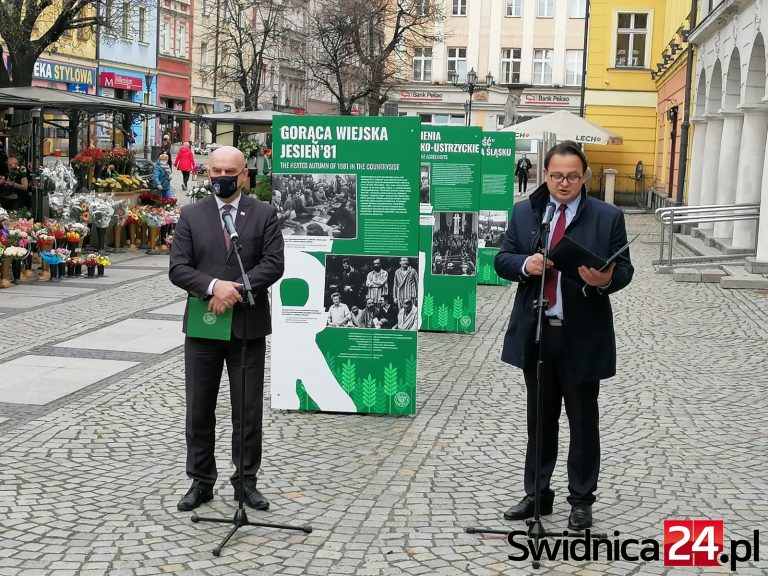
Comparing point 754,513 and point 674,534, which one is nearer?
point 674,534

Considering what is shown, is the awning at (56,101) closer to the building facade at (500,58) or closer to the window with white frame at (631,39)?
the window with white frame at (631,39)

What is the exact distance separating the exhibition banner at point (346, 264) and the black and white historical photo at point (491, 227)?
8.14 meters

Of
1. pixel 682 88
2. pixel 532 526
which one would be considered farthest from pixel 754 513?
pixel 682 88

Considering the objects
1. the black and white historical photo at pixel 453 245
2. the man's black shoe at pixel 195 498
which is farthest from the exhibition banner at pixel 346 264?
the black and white historical photo at pixel 453 245

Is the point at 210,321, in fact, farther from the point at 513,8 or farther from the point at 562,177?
the point at 513,8

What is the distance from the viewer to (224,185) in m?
5.40

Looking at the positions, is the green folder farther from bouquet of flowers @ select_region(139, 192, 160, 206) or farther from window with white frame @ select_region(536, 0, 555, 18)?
window with white frame @ select_region(536, 0, 555, 18)

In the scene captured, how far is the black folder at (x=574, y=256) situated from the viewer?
4.91 meters

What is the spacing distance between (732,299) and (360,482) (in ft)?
32.2

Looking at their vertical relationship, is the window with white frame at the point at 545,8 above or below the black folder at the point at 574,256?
above

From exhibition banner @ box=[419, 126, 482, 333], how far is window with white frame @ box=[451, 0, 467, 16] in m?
64.7

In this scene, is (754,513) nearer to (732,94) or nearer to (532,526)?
(532,526)

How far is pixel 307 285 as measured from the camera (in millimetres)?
7754

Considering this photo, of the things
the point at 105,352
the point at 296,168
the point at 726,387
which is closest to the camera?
the point at 296,168
